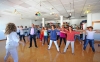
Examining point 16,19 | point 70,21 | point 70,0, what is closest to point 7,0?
point 70,0

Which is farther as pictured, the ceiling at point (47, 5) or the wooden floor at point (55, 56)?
the ceiling at point (47, 5)

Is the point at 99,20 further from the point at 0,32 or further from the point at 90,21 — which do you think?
the point at 0,32


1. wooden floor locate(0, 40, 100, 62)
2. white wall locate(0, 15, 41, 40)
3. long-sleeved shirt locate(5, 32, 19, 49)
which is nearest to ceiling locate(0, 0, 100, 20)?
white wall locate(0, 15, 41, 40)

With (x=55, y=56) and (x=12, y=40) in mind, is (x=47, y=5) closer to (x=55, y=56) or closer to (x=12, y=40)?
(x=55, y=56)

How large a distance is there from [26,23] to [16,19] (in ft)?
7.57

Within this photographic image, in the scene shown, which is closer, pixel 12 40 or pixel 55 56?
pixel 12 40

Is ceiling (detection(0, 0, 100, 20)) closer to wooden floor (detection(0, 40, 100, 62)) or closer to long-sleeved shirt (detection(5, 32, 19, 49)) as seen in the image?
wooden floor (detection(0, 40, 100, 62))

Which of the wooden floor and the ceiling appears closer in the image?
the wooden floor

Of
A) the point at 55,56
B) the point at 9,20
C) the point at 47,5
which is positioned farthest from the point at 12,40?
the point at 9,20

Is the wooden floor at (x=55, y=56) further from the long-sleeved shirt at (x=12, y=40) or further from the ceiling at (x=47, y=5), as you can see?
the ceiling at (x=47, y=5)

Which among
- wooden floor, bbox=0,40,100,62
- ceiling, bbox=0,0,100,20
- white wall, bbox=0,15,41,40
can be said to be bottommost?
wooden floor, bbox=0,40,100,62

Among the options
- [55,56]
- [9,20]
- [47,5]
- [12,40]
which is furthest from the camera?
[9,20]

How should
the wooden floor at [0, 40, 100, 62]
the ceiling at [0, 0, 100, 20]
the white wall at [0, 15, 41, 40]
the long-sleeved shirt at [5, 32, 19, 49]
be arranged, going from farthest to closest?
the white wall at [0, 15, 41, 40] → the ceiling at [0, 0, 100, 20] → the wooden floor at [0, 40, 100, 62] → the long-sleeved shirt at [5, 32, 19, 49]

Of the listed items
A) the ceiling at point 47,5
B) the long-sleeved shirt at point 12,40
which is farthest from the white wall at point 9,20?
the long-sleeved shirt at point 12,40
